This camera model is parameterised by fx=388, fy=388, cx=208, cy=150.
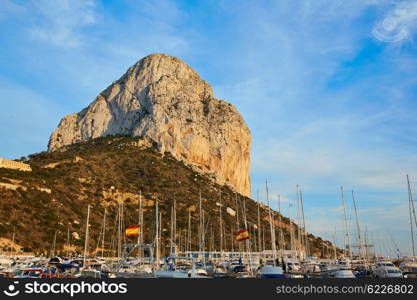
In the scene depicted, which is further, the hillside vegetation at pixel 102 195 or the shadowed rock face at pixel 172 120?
the shadowed rock face at pixel 172 120

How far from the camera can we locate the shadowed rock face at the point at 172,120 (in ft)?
444

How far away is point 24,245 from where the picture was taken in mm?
61031

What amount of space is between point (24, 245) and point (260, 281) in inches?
2066

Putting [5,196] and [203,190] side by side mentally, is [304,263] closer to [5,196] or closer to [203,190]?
[5,196]

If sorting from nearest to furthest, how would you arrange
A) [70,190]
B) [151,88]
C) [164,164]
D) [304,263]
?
[304,263], [70,190], [164,164], [151,88]

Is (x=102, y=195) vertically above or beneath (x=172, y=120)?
beneath

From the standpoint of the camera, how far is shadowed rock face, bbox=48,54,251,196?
135250mm

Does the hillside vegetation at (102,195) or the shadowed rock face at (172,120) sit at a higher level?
the shadowed rock face at (172,120)

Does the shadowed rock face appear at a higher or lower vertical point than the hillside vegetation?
higher

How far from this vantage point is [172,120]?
438 ft

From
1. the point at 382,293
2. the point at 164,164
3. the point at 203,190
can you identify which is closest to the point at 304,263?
the point at 382,293

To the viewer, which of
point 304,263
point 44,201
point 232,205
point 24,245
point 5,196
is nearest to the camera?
point 304,263

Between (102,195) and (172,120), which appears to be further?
(172,120)

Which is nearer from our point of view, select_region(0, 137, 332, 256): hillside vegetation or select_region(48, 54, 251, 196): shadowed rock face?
select_region(0, 137, 332, 256): hillside vegetation
